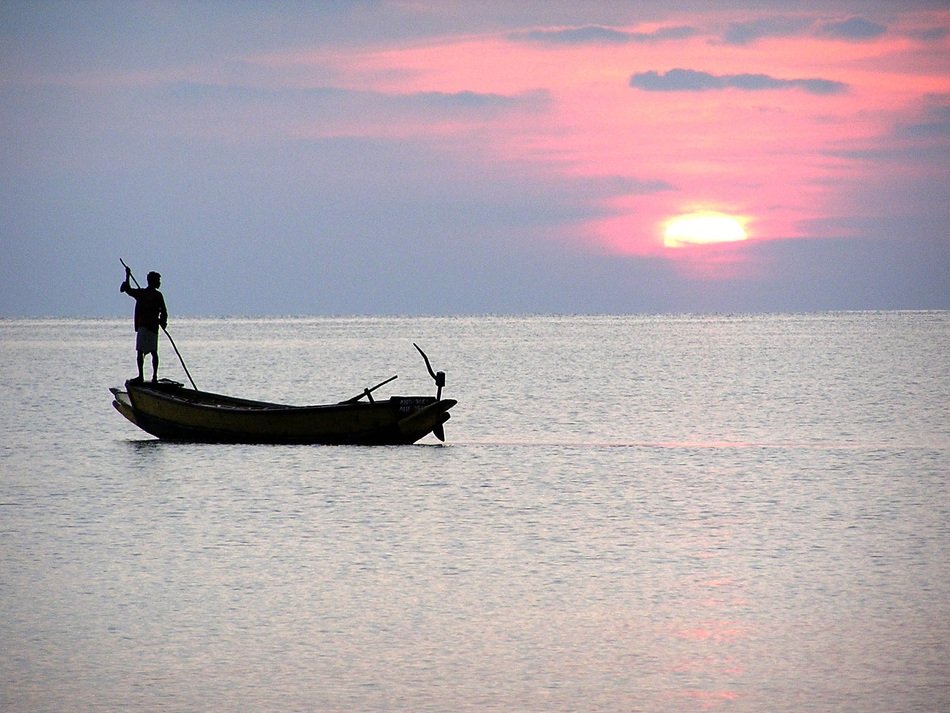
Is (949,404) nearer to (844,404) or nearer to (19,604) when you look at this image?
(844,404)

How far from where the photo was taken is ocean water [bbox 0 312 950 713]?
31.0ft

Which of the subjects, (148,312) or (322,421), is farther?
(148,312)

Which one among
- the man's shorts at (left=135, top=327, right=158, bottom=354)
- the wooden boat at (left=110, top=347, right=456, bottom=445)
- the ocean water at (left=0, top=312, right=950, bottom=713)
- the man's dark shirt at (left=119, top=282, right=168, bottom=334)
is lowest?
the ocean water at (left=0, top=312, right=950, bottom=713)

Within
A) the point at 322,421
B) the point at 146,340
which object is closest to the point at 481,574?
the point at 322,421

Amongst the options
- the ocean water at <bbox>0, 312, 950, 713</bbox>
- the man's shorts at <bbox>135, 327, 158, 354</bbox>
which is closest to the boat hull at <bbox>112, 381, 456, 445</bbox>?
the ocean water at <bbox>0, 312, 950, 713</bbox>

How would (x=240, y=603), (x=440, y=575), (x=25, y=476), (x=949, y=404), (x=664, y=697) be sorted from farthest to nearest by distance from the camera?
(x=949, y=404)
(x=25, y=476)
(x=440, y=575)
(x=240, y=603)
(x=664, y=697)

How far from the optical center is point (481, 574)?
526 inches

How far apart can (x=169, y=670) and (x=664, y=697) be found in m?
3.75

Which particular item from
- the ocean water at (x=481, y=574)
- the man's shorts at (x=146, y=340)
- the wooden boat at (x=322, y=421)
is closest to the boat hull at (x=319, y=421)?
the wooden boat at (x=322, y=421)

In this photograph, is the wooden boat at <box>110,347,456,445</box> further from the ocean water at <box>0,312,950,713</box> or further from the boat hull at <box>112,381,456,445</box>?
the ocean water at <box>0,312,950,713</box>

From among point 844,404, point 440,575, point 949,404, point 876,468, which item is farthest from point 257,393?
point 440,575

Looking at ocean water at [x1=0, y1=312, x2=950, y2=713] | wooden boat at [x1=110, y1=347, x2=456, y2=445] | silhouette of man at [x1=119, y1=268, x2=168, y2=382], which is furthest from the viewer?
silhouette of man at [x1=119, y1=268, x2=168, y2=382]

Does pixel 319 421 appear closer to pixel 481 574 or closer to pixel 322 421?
pixel 322 421

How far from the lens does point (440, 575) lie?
13336mm
